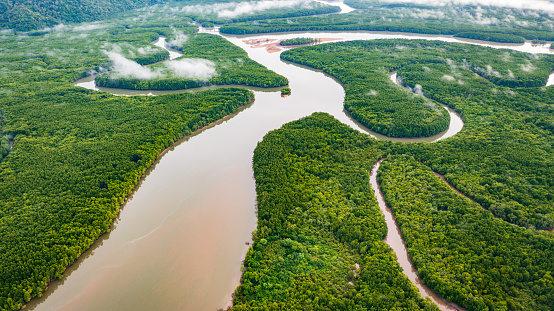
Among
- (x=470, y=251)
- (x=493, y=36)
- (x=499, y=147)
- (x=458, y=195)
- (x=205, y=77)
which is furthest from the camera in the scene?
(x=493, y=36)

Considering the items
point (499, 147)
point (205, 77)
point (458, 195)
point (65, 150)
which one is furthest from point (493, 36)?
point (65, 150)

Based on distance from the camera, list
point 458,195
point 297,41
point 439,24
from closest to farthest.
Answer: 1. point 458,195
2. point 297,41
3. point 439,24

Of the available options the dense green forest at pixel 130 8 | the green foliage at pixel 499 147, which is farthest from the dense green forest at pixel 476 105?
the dense green forest at pixel 130 8

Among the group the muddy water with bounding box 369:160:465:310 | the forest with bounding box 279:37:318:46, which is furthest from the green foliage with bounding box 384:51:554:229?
the forest with bounding box 279:37:318:46

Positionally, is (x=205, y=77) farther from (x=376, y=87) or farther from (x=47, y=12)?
(x=47, y=12)

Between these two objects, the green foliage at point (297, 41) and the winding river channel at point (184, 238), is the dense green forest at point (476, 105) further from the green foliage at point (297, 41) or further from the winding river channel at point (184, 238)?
the green foliage at point (297, 41)
